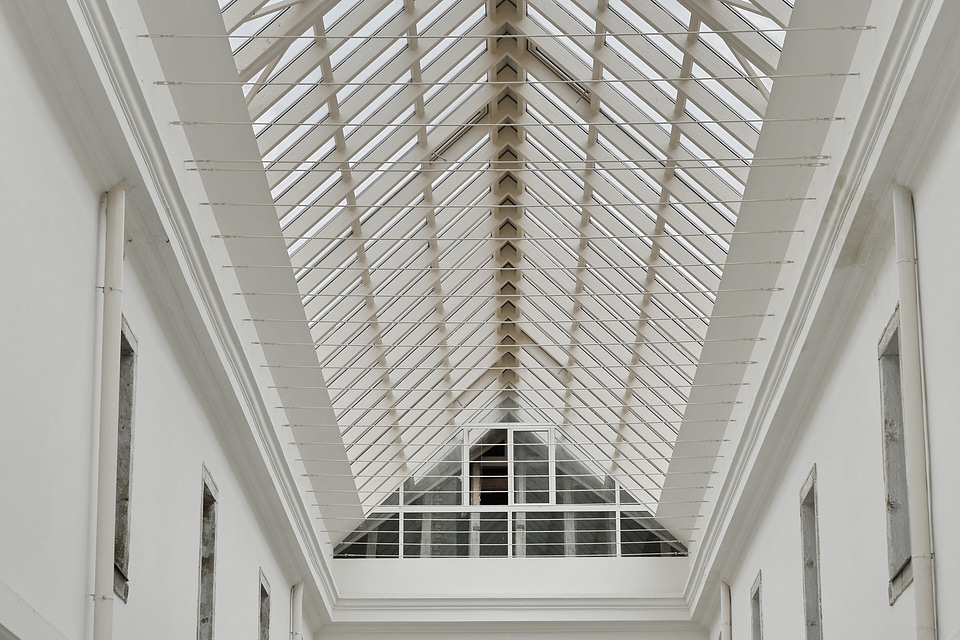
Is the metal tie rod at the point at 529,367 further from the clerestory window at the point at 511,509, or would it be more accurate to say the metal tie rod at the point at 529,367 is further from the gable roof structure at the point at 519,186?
the clerestory window at the point at 511,509

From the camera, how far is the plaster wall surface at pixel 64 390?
33.2 feet

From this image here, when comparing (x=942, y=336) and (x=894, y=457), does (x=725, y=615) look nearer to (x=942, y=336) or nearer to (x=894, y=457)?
(x=894, y=457)

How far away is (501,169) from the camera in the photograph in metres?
17.9

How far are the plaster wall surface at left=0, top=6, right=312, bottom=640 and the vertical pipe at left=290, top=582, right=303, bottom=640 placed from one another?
959 cm

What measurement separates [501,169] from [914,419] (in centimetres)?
742

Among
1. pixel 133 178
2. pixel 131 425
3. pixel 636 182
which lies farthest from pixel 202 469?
pixel 636 182

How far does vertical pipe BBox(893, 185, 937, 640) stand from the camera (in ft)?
38.3

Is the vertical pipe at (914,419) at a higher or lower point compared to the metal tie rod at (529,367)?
lower

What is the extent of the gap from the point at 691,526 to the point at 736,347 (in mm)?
9014

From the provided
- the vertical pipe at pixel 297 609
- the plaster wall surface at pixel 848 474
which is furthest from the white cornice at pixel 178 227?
the plaster wall surface at pixel 848 474

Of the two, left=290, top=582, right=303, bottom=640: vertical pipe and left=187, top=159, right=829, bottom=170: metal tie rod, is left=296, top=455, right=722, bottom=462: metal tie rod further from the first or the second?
left=187, top=159, right=829, bottom=170: metal tie rod

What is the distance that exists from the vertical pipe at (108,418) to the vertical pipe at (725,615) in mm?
15788

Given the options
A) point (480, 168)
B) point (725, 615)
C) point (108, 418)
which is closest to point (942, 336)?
point (108, 418)

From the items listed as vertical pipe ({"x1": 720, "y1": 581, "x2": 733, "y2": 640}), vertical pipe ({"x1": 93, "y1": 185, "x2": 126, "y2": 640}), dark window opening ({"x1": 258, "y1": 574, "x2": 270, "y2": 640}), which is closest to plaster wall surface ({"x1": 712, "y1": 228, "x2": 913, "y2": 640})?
vertical pipe ({"x1": 720, "y1": 581, "x2": 733, "y2": 640})
